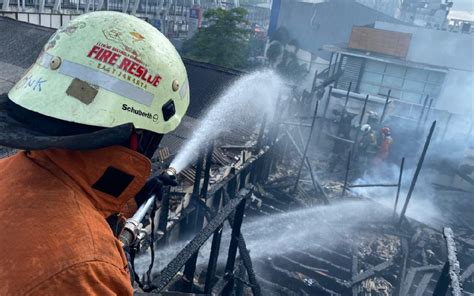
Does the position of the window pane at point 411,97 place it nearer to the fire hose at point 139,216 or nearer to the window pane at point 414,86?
the window pane at point 414,86

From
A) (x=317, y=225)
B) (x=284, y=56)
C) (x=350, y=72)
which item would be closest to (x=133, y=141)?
(x=317, y=225)

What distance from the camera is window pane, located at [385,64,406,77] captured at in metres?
24.1

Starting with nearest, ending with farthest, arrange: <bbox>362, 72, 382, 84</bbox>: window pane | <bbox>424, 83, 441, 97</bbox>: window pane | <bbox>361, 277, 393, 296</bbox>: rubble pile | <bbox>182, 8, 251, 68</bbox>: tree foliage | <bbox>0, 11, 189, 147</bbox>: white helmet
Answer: <bbox>0, 11, 189, 147</bbox>: white helmet
<bbox>361, 277, 393, 296</bbox>: rubble pile
<bbox>424, 83, 441, 97</bbox>: window pane
<bbox>362, 72, 382, 84</bbox>: window pane
<bbox>182, 8, 251, 68</bbox>: tree foliage

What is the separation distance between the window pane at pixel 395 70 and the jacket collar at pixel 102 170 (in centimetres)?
2579

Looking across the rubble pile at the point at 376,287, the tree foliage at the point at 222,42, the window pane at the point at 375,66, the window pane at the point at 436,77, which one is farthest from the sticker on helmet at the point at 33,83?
the window pane at the point at 436,77

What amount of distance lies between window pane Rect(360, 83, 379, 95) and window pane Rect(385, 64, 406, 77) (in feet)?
3.98

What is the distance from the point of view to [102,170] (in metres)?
1.49

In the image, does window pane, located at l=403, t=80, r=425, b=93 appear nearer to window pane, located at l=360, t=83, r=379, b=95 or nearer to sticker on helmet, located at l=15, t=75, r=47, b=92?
window pane, located at l=360, t=83, r=379, b=95

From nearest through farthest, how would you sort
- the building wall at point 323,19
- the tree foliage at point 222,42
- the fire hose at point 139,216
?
1. the fire hose at point 139,216
2. the tree foliage at point 222,42
3. the building wall at point 323,19

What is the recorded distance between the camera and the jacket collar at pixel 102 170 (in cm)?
147

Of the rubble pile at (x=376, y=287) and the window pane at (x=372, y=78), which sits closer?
the rubble pile at (x=376, y=287)

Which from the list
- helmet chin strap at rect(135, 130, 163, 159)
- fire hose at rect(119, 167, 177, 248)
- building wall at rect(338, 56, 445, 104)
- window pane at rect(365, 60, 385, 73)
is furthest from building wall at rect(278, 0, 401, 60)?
helmet chin strap at rect(135, 130, 163, 159)

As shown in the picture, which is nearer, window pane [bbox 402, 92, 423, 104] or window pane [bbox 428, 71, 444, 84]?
window pane [bbox 428, 71, 444, 84]

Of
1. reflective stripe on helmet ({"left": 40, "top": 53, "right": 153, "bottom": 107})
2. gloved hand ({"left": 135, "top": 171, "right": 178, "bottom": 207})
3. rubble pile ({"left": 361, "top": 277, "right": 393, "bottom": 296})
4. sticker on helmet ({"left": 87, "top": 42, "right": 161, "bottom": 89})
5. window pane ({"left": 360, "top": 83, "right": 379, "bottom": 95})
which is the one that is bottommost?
rubble pile ({"left": 361, "top": 277, "right": 393, "bottom": 296})
